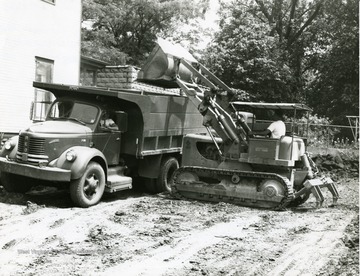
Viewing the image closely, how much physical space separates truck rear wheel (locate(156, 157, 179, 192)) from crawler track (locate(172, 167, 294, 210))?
813 millimetres

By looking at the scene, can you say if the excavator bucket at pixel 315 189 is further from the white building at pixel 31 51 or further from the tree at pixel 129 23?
the tree at pixel 129 23

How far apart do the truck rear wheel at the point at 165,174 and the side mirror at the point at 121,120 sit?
1.72 meters

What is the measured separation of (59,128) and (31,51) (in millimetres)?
6060

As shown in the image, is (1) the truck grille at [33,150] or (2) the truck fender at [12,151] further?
(2) the truck fender at [12,151]

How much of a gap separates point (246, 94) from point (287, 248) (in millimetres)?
19345

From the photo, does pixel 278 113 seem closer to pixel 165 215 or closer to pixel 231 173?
pixel 231 173

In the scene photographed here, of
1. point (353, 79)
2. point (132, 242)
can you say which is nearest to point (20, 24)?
point (132, 242)

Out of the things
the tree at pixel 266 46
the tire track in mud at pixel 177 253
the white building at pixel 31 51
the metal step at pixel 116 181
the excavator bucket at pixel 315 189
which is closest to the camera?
the tire track in mud at pixel 177 253

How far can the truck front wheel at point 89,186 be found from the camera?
30.4 ft

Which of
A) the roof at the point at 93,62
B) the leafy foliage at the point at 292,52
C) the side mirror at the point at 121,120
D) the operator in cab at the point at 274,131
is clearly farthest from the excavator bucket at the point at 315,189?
the leafy foliage at the point at 292,52

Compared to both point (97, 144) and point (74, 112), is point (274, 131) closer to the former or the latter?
point (97, 144)

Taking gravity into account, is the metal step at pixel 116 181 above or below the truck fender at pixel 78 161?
below

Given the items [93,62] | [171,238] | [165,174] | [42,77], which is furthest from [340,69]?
[171,238]

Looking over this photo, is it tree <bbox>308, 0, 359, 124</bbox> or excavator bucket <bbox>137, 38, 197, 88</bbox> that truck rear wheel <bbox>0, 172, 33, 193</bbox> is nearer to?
excavator bucket <bbox>137, 38, 197, 88</bbox>
